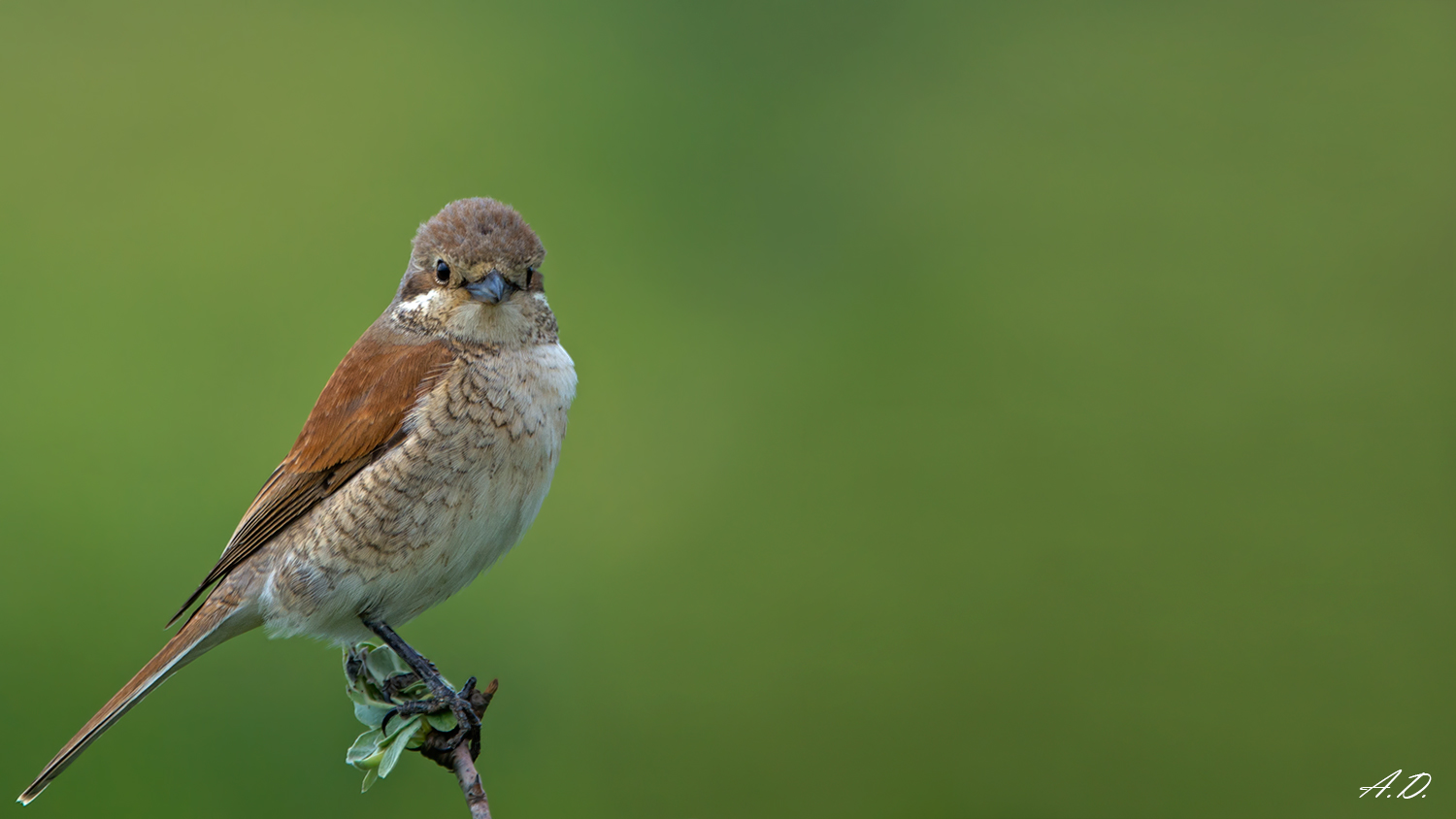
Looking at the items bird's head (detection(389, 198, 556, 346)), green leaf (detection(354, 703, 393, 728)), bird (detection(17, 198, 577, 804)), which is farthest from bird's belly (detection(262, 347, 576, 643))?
green leaf (detection(354, 703, 393, 728))

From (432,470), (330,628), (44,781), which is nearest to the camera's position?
(44,781)

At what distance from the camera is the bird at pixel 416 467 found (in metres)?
2.78

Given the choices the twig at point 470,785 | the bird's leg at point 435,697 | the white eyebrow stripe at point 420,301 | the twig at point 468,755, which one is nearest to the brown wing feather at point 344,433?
the white eyebrow stripe at point 420,301

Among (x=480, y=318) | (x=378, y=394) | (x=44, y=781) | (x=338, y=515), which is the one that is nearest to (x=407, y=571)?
(x=338, y=515)

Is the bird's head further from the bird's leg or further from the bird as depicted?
the bird's leg

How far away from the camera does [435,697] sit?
2.41 metres

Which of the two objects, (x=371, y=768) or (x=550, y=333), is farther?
(x=550, y=333)

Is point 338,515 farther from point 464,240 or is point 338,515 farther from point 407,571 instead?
point 464,240

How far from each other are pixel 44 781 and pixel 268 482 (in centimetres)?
87

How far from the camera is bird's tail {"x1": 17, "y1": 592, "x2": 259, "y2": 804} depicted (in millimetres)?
2648

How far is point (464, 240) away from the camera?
2.79m

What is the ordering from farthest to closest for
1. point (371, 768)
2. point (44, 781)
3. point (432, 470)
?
point (432, 470) < point (44, 781) < point (371, 768)

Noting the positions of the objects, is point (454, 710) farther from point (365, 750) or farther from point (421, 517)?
point (421, 517)

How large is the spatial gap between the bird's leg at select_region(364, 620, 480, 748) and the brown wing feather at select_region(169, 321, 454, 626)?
367mm
